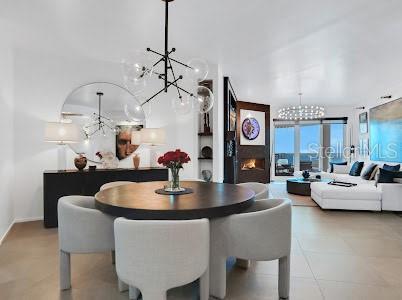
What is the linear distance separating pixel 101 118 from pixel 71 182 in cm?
122

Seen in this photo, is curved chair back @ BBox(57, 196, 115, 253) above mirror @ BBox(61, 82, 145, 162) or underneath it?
underneath

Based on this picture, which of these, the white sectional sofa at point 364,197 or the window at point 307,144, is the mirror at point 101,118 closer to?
the white sectional sofa at point 364,197

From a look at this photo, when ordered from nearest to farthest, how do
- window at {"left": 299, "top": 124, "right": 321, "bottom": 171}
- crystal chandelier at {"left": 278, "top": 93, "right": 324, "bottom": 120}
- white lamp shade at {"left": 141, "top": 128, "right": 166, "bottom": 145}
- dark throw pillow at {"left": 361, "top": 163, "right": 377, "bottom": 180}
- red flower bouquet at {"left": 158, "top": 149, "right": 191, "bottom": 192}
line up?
red flower bouquet at {"left": 158, "top": 149, "right": 191, "bottom": 192}
white lamp shade at {"left": 141, "top": 128, "right": 166, "bottom": 145}
dark throw pillow at {"left": 361, "top": 163, "right": 377, "bottom": 180}
crystal chandelier at {"left": 278, "top": 93, "right": 324, "bottom": 120}
window at {"left": 299, "top": 124, "right": 321, "bottom": 171}

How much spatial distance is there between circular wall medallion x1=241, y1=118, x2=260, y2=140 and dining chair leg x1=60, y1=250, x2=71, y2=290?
6.97m

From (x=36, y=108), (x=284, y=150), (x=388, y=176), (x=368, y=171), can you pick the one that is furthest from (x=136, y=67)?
(x=284, y=150)

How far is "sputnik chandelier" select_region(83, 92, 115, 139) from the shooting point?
4.61m

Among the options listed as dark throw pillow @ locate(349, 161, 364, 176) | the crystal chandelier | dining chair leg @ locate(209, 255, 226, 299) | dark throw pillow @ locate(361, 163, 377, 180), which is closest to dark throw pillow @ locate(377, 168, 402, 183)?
dark throw pillow @ locate(361, 163, 377, 180)

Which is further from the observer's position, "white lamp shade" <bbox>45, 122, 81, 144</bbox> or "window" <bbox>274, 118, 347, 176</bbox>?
"window" <bbox>274, 118, 347, 176</bbox>

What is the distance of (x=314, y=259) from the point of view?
287 centimetres

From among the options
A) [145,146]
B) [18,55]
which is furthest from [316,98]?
[18,55]

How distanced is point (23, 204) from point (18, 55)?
2297mm

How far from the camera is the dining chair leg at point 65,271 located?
2.20 m

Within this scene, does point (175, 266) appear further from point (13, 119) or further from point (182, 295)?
point (13, 119)

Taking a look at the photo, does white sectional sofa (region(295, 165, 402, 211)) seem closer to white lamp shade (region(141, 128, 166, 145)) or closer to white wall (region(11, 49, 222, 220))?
white lamp shade (region(141, 128, 166, 145))
